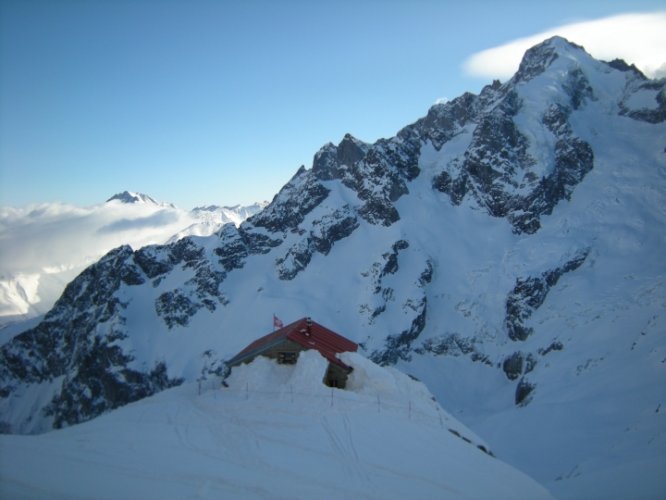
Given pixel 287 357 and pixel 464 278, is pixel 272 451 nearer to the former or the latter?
pixel 287 357

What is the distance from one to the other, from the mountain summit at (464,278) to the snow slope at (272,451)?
3621cm

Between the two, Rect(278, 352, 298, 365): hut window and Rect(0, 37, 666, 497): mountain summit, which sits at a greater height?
Rect(0, 37, 666, 497): mountain summit

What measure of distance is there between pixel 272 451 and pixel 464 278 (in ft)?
281

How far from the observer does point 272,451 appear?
19984mm

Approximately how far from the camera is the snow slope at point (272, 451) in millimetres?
17016

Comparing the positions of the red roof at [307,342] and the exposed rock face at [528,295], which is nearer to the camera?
the red roof at [307,342]

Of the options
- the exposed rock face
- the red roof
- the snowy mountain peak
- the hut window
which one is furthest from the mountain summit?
the hut window

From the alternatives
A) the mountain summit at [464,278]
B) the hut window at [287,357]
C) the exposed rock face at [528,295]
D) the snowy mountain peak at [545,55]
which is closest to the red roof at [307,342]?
the hut window at [287,357]

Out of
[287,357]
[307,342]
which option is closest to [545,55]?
[307,342]

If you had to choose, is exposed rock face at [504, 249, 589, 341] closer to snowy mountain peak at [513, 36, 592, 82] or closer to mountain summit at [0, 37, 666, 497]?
mountain summit at [0, 37, 666, 497]

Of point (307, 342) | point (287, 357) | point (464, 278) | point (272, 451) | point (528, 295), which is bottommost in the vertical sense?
point (272, 451)

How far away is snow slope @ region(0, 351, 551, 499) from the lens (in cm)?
1702

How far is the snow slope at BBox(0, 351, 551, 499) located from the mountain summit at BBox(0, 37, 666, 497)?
3621cm

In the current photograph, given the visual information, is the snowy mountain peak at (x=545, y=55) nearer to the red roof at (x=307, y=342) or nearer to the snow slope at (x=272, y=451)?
the red roof at (x=307, y=342)
